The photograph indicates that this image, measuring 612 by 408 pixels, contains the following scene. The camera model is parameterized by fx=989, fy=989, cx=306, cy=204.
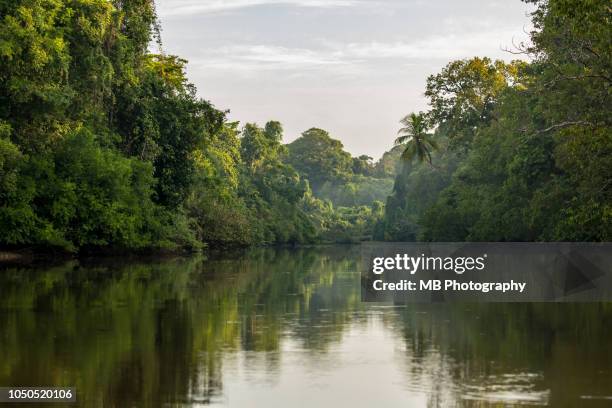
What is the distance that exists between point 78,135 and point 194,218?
22.4 meters

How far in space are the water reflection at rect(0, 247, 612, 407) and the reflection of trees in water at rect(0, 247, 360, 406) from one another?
4cm

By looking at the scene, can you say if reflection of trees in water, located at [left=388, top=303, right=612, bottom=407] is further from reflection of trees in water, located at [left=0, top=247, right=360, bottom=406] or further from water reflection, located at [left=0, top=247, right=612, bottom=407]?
reflection of trees in water, located at [left=0, top=247, right=360, bottom=406]

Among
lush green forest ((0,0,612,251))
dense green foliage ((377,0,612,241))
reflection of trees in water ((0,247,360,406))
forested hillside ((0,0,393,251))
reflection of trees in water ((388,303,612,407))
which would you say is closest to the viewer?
reflection of trees in water ((388,303,612,407))

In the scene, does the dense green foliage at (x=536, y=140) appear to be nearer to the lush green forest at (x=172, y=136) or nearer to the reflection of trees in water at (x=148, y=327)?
the lush green forest at (x=172, y=136)

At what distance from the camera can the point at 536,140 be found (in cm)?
4378

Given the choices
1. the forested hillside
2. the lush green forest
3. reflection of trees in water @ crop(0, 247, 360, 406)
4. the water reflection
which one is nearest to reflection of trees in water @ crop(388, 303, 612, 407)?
the water reflection

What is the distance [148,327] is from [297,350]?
A: 11.7 ft

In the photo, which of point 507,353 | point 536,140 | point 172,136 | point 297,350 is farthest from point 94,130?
point 507,353

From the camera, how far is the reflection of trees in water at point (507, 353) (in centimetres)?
1054

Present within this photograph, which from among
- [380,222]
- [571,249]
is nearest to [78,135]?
[571,249]

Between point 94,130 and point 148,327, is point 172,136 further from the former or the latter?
point 148,327

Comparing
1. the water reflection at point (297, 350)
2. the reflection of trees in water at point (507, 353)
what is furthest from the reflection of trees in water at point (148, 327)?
the reflection of trees in water at point (507, 353)

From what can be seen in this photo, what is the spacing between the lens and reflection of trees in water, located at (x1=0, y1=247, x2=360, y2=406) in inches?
434

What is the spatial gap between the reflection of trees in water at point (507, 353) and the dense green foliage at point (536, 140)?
23.3ft
